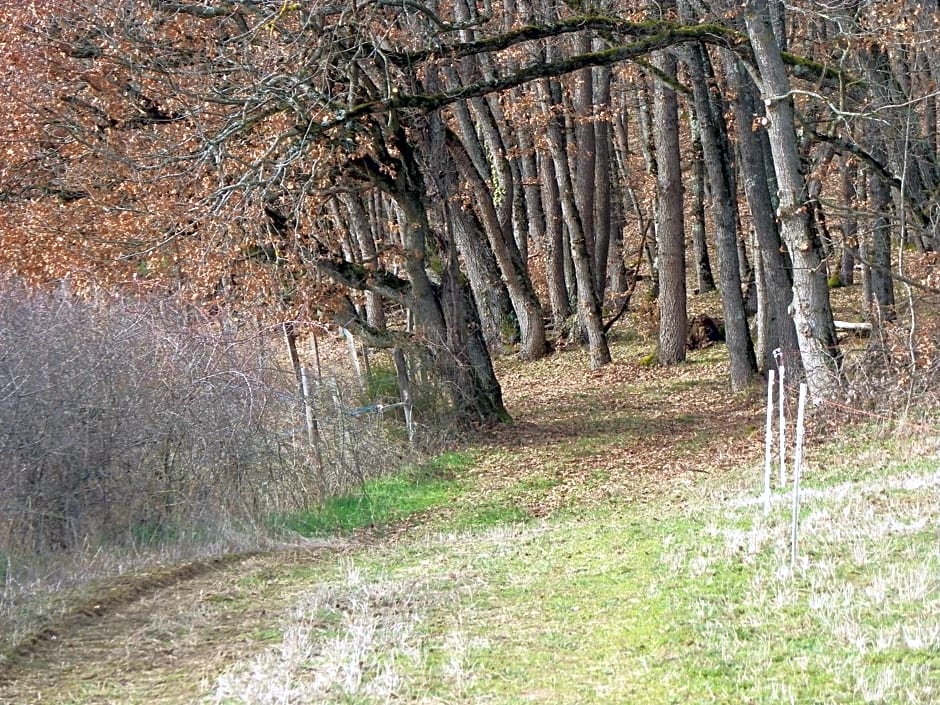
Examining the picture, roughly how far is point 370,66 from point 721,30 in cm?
520

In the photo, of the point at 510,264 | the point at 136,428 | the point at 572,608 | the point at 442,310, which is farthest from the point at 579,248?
the point at 572,608

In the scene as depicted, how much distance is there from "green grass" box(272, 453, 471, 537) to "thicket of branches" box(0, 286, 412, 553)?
288 millimetres

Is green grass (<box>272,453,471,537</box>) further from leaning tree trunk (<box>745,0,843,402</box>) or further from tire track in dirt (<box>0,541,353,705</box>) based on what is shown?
leaning tree trunk (<box>745,0,843,402</box>)

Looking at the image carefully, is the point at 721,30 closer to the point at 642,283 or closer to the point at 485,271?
the point at 485,271

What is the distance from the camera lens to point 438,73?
2045 centimetres

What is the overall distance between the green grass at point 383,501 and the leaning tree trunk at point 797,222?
5.28 metres

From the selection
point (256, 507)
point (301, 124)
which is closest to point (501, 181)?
point (301, 124)

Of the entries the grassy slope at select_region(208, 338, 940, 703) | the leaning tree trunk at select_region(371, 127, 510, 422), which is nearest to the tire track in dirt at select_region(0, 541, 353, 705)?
the grassy slope at select_region(208, 338, 940, 703)

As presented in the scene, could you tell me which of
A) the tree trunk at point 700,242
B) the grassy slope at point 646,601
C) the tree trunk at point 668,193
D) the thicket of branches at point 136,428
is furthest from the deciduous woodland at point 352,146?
the tree trunk at point 700,242

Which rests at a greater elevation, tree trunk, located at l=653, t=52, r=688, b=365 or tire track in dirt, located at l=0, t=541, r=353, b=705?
tree trunk, located at l=653, t=52, r=688, b=365

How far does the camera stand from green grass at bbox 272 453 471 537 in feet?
47.9

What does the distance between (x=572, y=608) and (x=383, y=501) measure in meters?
7.12

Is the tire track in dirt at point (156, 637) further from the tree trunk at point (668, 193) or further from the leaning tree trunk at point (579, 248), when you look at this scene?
the leaning tree trunk at point (579, 248)

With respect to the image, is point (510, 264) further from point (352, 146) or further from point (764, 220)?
point (352, 146)
